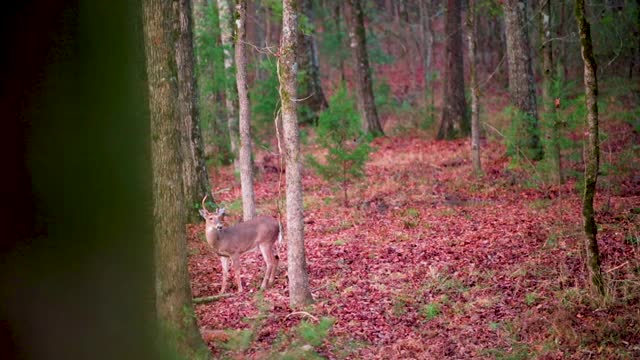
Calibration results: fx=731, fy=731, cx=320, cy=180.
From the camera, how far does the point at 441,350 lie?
7547mm

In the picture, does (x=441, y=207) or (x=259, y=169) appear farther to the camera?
(x=259, y=169)

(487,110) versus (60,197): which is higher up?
(487,110)

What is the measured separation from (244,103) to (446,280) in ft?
14.1

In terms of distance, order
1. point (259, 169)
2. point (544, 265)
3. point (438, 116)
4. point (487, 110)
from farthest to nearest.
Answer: point (487, 110), point (438, 116), point (259, 169), point (544, 265)

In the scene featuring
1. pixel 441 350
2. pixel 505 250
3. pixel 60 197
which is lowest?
pixel 441 350

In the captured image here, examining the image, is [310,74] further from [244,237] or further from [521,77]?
[244,237]

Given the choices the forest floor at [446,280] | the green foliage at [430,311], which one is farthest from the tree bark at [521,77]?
the green foliage at [430,311]

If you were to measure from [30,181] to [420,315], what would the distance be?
21.4 ft

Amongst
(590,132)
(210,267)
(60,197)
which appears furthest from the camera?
(210,267)

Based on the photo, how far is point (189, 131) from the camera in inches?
562

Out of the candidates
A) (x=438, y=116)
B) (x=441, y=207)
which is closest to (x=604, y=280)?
(x=441, y=207)

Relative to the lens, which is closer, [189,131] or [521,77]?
[189,131]

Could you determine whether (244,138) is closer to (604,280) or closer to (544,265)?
(544,265)

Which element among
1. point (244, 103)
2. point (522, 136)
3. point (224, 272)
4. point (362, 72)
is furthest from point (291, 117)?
point (362, 72)
